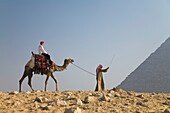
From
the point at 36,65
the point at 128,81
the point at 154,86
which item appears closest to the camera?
the point at 36,65

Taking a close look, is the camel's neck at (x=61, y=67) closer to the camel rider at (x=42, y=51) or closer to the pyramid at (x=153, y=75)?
the camel rider at (x=42, y=51)

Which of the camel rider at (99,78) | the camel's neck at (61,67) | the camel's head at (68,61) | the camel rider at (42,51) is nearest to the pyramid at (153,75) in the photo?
the camel's head at (68,61)

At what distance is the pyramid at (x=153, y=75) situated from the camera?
164125 millimetres

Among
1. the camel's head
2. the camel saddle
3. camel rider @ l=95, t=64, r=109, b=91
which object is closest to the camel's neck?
the camel's head

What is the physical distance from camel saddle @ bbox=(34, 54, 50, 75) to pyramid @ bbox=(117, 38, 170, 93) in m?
147

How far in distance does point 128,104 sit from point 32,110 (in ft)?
7.84

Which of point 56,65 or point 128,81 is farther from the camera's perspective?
point 128,81

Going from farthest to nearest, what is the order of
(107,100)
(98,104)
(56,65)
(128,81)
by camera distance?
1. (128,81)
2. (56,65)
3. (107,100)
4. (98,104)

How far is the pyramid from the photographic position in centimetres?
16412

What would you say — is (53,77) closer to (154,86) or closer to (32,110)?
(32,110)

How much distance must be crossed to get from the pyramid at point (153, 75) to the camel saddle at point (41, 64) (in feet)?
482

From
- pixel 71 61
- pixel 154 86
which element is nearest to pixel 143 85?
pixel 154 86

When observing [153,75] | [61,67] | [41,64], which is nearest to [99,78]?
[61,67]

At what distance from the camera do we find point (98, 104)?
776cm
